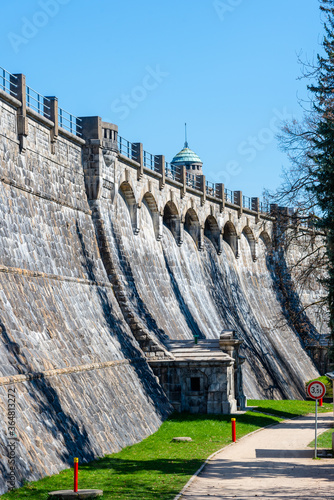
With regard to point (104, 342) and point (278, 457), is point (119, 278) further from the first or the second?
point (278, 457)

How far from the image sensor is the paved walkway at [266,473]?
17.2 metres

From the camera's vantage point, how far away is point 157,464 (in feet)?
70.3

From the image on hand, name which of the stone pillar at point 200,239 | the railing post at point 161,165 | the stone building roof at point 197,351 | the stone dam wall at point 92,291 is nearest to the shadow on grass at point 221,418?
the stone dam wall at point 92,291

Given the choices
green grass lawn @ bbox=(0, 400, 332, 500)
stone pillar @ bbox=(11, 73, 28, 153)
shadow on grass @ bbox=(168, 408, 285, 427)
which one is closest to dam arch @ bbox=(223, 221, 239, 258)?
shadow on grass @ bbox=(168, 408, 285, 427)

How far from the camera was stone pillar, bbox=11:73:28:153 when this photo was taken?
2759 cm

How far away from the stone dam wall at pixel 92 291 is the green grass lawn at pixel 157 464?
528 millimetres

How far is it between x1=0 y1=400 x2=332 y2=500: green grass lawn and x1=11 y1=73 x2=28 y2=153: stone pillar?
37.8ft

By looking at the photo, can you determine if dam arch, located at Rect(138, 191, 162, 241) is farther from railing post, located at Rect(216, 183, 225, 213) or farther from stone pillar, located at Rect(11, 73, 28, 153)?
stone pillar, located at Rect(11, 73, 28, 153)

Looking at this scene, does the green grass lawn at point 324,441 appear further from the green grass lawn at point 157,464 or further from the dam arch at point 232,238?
the dam arch at point 232,238

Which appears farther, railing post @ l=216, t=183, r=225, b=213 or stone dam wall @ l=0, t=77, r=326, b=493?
railing post @ l=216, t=183, r=225, b=213

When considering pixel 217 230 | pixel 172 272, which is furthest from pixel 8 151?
pixel 217 230

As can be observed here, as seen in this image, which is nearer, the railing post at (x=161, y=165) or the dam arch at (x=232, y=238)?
the railing post at (x=161, y=165)

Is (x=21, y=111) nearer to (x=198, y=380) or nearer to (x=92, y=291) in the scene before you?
(x=92, y=291)

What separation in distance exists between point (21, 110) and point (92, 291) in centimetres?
786
